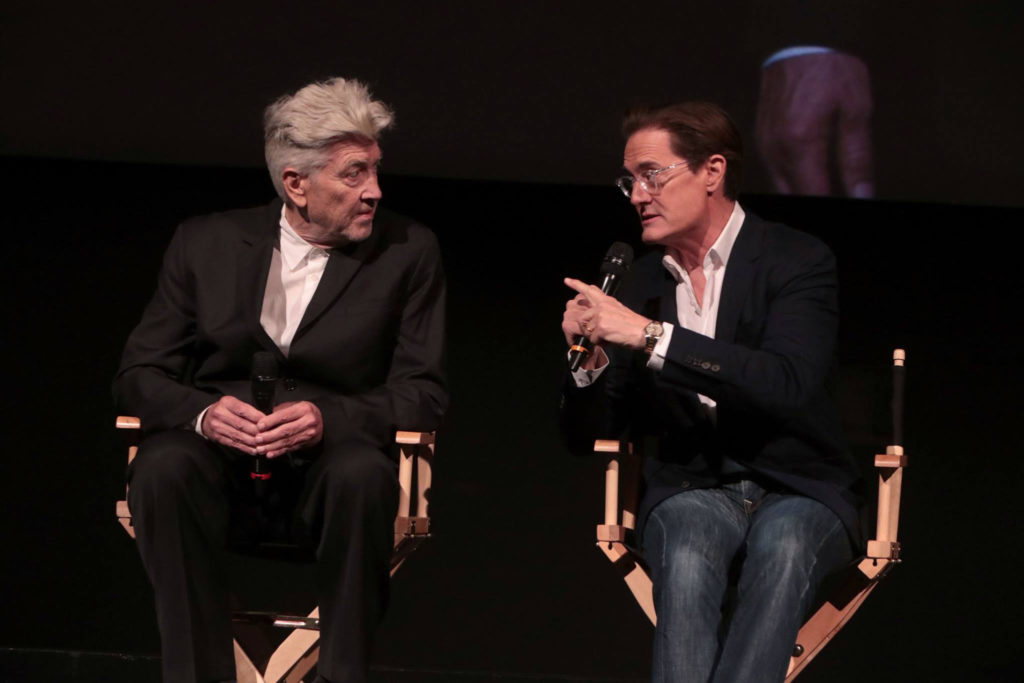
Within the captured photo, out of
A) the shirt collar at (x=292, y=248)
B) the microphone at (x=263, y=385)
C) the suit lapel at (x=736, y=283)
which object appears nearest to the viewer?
the microphone at (x=263, y=385)

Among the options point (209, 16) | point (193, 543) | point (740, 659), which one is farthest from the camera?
point (209, 16)

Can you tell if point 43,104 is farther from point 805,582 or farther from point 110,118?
point 805,582

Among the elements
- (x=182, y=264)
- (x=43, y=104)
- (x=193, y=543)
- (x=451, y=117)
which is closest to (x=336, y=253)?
(x=182, y=264)

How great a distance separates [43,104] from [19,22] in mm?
249

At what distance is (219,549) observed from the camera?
299 centimetres

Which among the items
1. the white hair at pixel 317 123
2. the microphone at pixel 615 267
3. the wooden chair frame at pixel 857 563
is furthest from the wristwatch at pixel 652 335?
the white hair at pixel 317 123

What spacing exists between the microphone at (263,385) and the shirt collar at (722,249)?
0.89 meters

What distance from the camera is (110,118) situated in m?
4.33

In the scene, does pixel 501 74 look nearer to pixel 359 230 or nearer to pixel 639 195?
pixel 359 230

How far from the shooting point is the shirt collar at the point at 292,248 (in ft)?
11.1

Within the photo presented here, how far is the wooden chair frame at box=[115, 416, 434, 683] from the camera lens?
9.99 ft

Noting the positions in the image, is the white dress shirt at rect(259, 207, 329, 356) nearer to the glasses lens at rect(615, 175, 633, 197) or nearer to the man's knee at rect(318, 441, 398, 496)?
the man's knee at rect(318, 441, 398, 496)

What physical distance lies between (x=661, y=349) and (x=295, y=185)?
1009 millimetres

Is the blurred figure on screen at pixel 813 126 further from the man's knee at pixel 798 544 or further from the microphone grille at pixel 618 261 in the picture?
the man's knee at pixel 798 544
